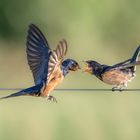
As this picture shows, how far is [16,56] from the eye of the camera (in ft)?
40.2

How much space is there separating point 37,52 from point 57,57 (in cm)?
79

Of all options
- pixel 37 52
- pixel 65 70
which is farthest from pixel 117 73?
pixel 65 70

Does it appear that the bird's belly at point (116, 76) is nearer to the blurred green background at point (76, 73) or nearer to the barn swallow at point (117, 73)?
the barn swallow at point (117, 73)

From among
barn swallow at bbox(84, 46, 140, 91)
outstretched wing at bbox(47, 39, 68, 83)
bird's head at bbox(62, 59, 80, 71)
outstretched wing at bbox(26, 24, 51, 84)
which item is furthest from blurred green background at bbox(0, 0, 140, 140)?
outstretched wing at bbox(47, 39, 68, 83)

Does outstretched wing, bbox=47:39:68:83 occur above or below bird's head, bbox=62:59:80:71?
below

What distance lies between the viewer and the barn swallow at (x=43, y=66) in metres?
5.97

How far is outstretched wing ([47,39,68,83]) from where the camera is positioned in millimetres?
5680

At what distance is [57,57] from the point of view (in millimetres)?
5746

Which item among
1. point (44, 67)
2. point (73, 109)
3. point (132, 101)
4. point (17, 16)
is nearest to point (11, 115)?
point (73, 109)

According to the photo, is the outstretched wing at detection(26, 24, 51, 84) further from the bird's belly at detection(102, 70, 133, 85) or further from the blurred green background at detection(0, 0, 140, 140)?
the blurred green background at detection(0, 0, 140, 140)

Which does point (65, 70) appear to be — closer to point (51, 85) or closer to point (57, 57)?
point (51, 85)

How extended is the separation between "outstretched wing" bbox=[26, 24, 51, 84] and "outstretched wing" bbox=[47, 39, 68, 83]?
1.11 feet

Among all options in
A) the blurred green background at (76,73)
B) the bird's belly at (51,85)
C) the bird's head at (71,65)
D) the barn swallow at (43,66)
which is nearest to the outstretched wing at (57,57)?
the barn swallow at (43,66)

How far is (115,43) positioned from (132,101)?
412 centimetres
